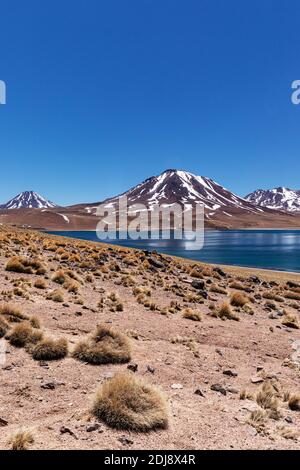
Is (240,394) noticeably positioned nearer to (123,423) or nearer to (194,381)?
(194,381)

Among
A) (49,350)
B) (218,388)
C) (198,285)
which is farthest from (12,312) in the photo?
(198,285)

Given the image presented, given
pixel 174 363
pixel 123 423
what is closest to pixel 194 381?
pixel 174 363

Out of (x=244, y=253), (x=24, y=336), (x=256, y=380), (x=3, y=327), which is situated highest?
(x=3, y=327)

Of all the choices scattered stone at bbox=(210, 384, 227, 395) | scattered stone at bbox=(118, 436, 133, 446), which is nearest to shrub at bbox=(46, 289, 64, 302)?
scattered stone at bbox=(210, 384, 227, 395)

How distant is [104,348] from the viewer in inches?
343

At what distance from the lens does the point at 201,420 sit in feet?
20.2

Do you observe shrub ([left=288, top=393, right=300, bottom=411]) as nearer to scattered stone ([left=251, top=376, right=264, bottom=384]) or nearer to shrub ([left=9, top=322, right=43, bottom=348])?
scattered stone ([left=251, top=376, right=264, bottom=384])

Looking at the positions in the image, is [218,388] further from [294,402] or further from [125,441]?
[125,441]

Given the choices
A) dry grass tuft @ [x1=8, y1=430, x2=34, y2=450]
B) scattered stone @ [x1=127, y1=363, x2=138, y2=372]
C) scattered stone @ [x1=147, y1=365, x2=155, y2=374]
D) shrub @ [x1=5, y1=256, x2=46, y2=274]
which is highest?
shrub @ [x1=5, y1=256, x2=46, y2=274]

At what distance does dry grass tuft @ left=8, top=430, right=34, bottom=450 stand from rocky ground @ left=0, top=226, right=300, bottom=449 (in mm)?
83

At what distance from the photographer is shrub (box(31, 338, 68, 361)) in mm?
8201

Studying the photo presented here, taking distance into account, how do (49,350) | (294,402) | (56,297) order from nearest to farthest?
(294,402) < (49,350) < (56,297)

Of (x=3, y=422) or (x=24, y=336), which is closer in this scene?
A: (x=3, y=422)

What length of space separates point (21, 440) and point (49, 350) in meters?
3.54
